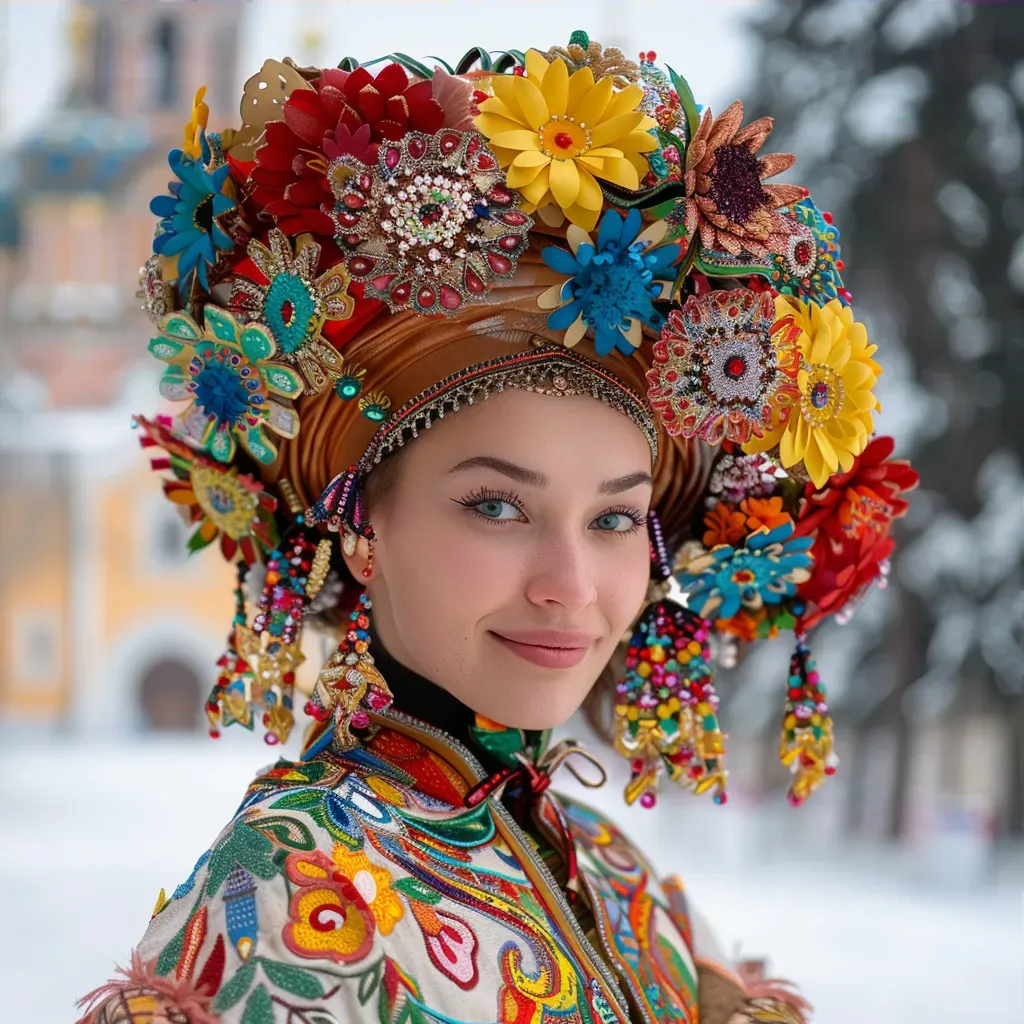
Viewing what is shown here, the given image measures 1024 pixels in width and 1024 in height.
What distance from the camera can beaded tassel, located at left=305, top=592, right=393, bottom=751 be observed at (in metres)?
1.48

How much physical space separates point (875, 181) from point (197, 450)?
16.1 ft

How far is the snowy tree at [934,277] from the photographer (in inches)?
222

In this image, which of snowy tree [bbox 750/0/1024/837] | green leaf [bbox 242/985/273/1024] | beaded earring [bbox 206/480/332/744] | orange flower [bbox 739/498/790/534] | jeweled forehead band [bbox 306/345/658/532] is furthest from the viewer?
snowy tree [bbox 750/0/1024/837]

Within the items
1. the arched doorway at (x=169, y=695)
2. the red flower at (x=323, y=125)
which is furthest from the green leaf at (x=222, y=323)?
the arched doorway at (x=169, y=695)

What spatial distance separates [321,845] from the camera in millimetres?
1360

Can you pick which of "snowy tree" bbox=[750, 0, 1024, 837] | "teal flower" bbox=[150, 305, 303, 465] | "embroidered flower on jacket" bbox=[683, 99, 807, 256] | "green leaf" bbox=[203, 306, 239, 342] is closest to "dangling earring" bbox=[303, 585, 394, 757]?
"teal flower" bbox=[150, 305, 303, 465]

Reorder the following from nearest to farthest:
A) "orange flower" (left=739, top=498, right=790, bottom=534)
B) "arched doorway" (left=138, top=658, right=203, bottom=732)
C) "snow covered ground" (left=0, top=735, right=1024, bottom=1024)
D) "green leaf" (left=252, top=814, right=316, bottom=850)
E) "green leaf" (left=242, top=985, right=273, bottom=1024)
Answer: "green leaf" (left=242, top=985, right=273, bottom=1024) → "green leaf" (left=252, top=814, right=316, bottom=850) → "orange flower" (left=739, top=498, right=790, bottom=534) → "snow covered ground" (left=0, top=735, right=1024, bottom=1024) → "arched doorway" (left=138, top=658, right=203, bottom=732)

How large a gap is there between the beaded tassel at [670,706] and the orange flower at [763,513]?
168 mm

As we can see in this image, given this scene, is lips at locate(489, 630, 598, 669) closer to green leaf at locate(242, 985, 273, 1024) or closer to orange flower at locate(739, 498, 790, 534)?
orange flower at locate(739, 498, 790, 534)

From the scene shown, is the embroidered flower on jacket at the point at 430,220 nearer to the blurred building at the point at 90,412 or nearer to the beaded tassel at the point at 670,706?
the beaded tassel at the point at 670,706

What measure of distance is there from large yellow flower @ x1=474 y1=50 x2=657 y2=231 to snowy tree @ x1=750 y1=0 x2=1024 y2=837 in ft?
14.7

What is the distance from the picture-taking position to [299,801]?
141 centimetres

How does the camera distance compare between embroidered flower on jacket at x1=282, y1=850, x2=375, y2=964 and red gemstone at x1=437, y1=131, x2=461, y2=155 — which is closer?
embroidered flower on jacket at x1=282, y1=850, x2=375, y2=964

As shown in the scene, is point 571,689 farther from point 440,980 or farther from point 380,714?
point 440,980
